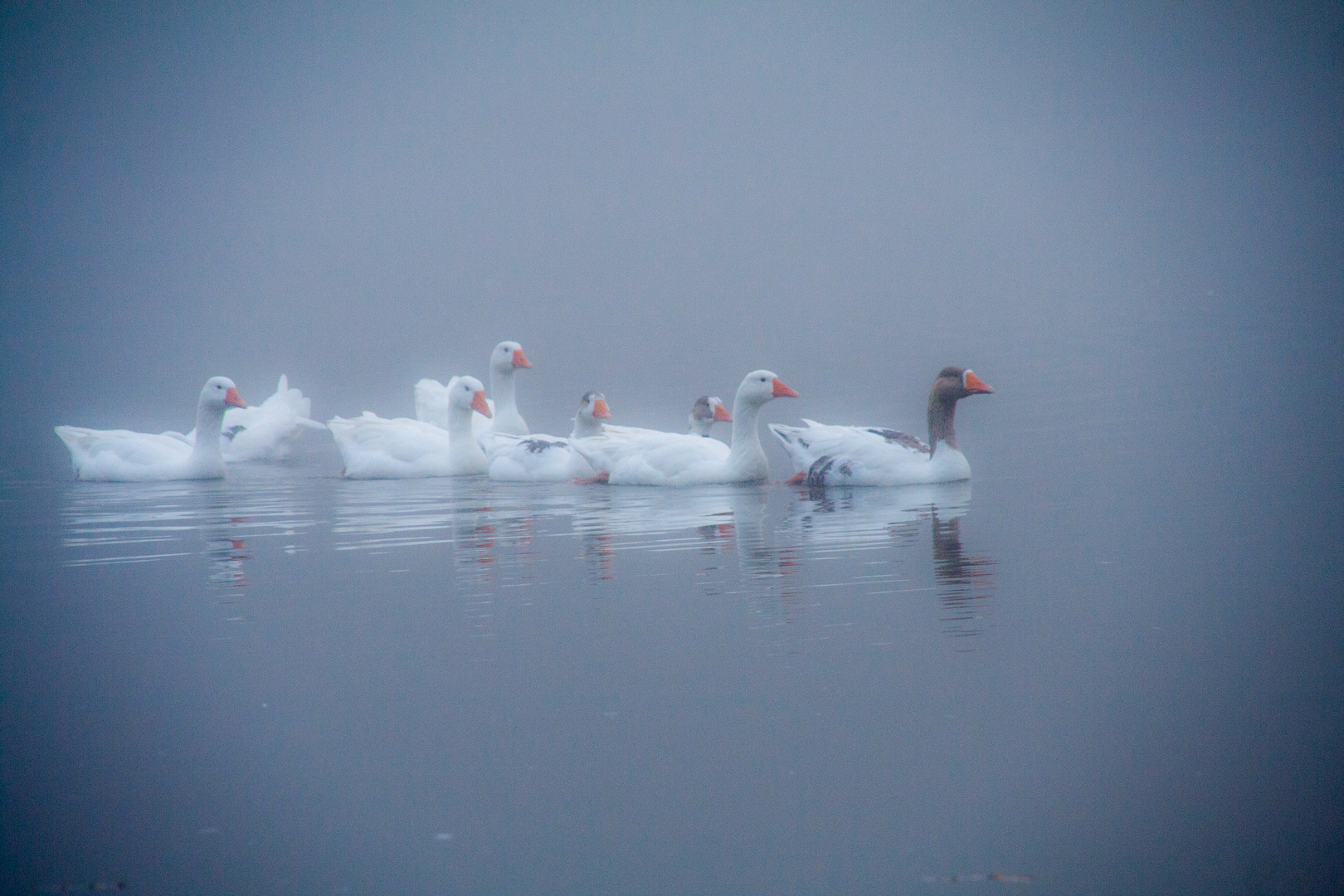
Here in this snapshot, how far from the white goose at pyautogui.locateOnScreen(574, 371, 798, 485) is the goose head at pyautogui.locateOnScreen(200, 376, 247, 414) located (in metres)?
4.08

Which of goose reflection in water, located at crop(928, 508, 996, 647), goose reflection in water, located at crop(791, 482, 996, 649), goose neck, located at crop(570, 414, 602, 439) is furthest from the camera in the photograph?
goose neck, located at crop(570, 414, 602, 439)

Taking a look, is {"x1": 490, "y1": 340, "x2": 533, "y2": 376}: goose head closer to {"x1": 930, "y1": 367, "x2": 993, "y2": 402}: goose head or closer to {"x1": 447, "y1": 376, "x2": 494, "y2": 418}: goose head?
{"x1": 447, "y1": 376, "x2": 494, "y2": 418}: goose head

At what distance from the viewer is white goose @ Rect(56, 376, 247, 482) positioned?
37.8 feet

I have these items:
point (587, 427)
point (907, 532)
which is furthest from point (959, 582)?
point (587, 427)

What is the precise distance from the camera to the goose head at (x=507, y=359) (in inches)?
517

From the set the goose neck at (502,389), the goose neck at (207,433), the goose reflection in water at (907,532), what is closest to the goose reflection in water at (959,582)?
the goose reflection in water at (907,532)

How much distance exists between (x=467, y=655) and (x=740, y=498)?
15.6ft

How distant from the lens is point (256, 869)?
3.02 metres

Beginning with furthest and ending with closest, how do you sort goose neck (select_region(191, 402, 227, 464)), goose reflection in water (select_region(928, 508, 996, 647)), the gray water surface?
1. goose neck (select_region(191, 402, 227, 464))
2. goose reflection in water (select_region(928, 508, 996, 647))
3. the gray water surface

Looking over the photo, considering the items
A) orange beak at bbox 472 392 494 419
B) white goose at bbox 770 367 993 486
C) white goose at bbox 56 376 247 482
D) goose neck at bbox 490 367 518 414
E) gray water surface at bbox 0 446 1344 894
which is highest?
goose neck at bbox 490 367 518 414

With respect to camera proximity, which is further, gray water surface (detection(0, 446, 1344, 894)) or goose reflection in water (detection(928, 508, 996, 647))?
goose reflection in water (detection(928, 508, 996, 647))

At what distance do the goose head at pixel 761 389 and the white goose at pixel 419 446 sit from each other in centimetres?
268

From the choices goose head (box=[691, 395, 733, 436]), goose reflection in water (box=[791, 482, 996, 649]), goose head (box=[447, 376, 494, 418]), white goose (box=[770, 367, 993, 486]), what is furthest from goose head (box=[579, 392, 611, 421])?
goose reflection in water (box=[791, 482, 996, 649])

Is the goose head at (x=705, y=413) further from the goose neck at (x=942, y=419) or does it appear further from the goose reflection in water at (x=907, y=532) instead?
the goose neck at (x=942, y=419)
